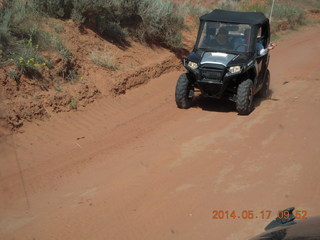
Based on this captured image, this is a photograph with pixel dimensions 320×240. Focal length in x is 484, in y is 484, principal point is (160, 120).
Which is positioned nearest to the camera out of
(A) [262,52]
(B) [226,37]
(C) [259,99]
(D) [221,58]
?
(D) [221,58]

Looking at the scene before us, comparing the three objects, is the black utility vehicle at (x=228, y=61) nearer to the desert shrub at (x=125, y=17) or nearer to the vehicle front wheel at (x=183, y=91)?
the vehicle front wheel at (x=183, y=91)

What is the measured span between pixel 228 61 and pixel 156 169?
3.68 m

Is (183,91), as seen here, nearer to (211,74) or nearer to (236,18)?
(211,74)

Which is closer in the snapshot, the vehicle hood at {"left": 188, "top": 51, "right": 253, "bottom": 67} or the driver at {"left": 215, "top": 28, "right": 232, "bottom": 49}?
the vehicle hood at {"left": 188, "top": 51, "right": 253, "bottom": 67}

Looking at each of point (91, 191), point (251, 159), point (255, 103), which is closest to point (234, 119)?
point (255, 103)

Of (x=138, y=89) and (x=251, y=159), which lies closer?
(x=251, y=159)

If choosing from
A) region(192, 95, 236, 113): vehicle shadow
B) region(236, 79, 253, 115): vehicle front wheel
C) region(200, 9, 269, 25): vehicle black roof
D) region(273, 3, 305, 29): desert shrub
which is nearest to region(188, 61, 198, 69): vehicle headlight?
region(236, 79, 253, 115): vehicle front wheel

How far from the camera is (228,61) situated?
1060cm

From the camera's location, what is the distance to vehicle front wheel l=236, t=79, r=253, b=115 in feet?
34.7

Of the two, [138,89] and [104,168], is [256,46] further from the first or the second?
[104,168]

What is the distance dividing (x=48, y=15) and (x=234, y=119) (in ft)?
19.3

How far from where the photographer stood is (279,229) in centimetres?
383

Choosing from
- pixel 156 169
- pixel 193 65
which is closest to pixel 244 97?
pixel 193 65
